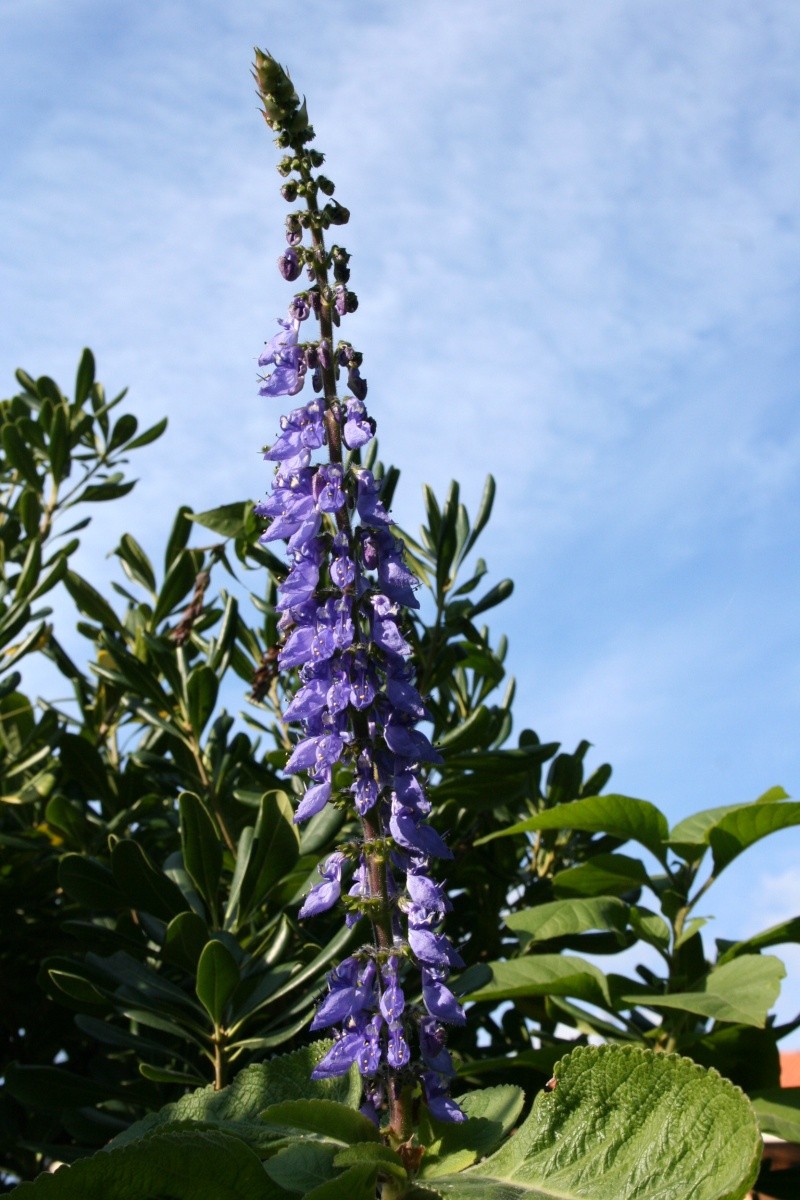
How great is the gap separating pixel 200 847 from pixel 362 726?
1234mm

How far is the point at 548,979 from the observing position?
3031mm

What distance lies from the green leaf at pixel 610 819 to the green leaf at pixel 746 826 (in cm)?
16

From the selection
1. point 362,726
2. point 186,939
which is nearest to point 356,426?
point 362,726

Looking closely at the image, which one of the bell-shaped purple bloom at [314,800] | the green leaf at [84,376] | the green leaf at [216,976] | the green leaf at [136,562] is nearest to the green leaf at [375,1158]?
the bell-shaped purple bloom at [314,800]

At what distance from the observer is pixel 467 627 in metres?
4.03

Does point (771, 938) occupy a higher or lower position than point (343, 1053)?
higher

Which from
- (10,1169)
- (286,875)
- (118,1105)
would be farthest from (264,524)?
(10,1169)

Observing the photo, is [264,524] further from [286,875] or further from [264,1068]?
[264,1068]

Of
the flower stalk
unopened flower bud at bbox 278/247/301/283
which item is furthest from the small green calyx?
unopened flower bud at bbox 278/247/301/283

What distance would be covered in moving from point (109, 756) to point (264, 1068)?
2.57 m

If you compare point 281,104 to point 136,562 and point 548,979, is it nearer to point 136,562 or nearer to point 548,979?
point 548,979

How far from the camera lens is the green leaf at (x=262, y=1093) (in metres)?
1.98

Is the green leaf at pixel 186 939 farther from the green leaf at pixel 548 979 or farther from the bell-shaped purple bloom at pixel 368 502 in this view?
the bell-shaped purple bloom at pixel 368 502

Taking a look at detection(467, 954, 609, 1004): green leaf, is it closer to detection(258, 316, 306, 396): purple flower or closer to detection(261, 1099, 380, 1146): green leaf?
detection(261, 1099, 380, 1146): green leaf
